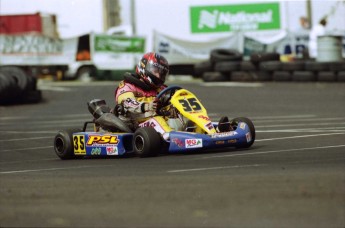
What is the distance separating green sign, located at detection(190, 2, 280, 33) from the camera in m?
29.9

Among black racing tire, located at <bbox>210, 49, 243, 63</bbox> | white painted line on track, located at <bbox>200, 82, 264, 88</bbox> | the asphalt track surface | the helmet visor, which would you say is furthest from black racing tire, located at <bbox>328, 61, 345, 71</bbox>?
the helmet visor

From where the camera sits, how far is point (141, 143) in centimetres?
961

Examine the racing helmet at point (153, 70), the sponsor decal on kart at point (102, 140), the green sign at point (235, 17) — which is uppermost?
the green sign at point (235, 17)

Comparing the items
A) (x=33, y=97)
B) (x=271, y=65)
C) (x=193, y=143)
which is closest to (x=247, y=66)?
(x=271, y=65)

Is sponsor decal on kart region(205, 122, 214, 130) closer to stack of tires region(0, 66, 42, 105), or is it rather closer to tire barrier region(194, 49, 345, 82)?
stack of tires region(0, 66, 42, 105)

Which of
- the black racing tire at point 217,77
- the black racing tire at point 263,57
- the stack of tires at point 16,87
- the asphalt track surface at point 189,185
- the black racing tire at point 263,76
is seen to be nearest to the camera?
the asphalt track surface at point 189,185

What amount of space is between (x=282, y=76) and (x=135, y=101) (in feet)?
41.6

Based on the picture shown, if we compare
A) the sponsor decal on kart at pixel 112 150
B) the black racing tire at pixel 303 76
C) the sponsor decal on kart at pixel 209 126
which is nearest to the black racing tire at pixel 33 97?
the black racing tire at pixel 303 76

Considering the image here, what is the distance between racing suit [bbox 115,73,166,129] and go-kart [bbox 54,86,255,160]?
0.27 feet

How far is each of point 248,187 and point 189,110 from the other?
10.1 feet

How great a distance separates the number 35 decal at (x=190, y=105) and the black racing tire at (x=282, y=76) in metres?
12.8

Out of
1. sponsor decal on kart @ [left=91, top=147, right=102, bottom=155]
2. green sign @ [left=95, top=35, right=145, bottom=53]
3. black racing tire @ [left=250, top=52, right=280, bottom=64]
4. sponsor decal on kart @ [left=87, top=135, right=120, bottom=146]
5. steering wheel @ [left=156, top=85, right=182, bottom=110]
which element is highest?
green sign @ [left=95, top=35, right=145, bottom=53]

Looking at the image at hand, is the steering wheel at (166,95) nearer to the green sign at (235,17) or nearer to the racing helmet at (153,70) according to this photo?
the racing helmet at (153,70)

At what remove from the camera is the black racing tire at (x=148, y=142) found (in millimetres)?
9414
